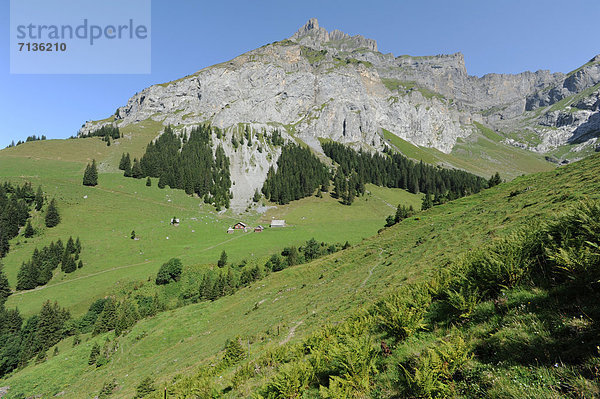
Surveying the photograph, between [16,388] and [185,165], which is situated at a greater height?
[185,165]

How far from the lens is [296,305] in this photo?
2578 cm

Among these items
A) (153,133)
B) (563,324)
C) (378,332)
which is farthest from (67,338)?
(153,133)

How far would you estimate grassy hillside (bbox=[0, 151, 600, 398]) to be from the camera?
18.9 meters

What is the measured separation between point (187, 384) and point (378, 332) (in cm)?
1089

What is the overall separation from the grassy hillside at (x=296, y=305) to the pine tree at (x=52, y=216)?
52.6 metres

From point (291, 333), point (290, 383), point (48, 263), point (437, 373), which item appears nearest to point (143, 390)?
point (291, 333)

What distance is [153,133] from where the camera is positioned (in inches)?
7721

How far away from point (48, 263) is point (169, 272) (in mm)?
33244

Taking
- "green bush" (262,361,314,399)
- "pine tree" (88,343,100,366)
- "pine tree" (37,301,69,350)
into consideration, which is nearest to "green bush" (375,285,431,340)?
"green bush" (262,361,314,399)

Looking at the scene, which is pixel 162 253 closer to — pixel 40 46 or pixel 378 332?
pixel 40 46

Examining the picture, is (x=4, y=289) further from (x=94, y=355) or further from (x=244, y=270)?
(x=244, y=270)

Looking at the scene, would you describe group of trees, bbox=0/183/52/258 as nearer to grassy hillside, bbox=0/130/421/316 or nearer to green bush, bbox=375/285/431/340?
grassy hillside, bbox=0/130/421/316

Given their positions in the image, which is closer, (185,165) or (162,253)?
(162,253)

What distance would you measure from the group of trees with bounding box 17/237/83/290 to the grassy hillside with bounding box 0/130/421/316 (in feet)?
6.08
